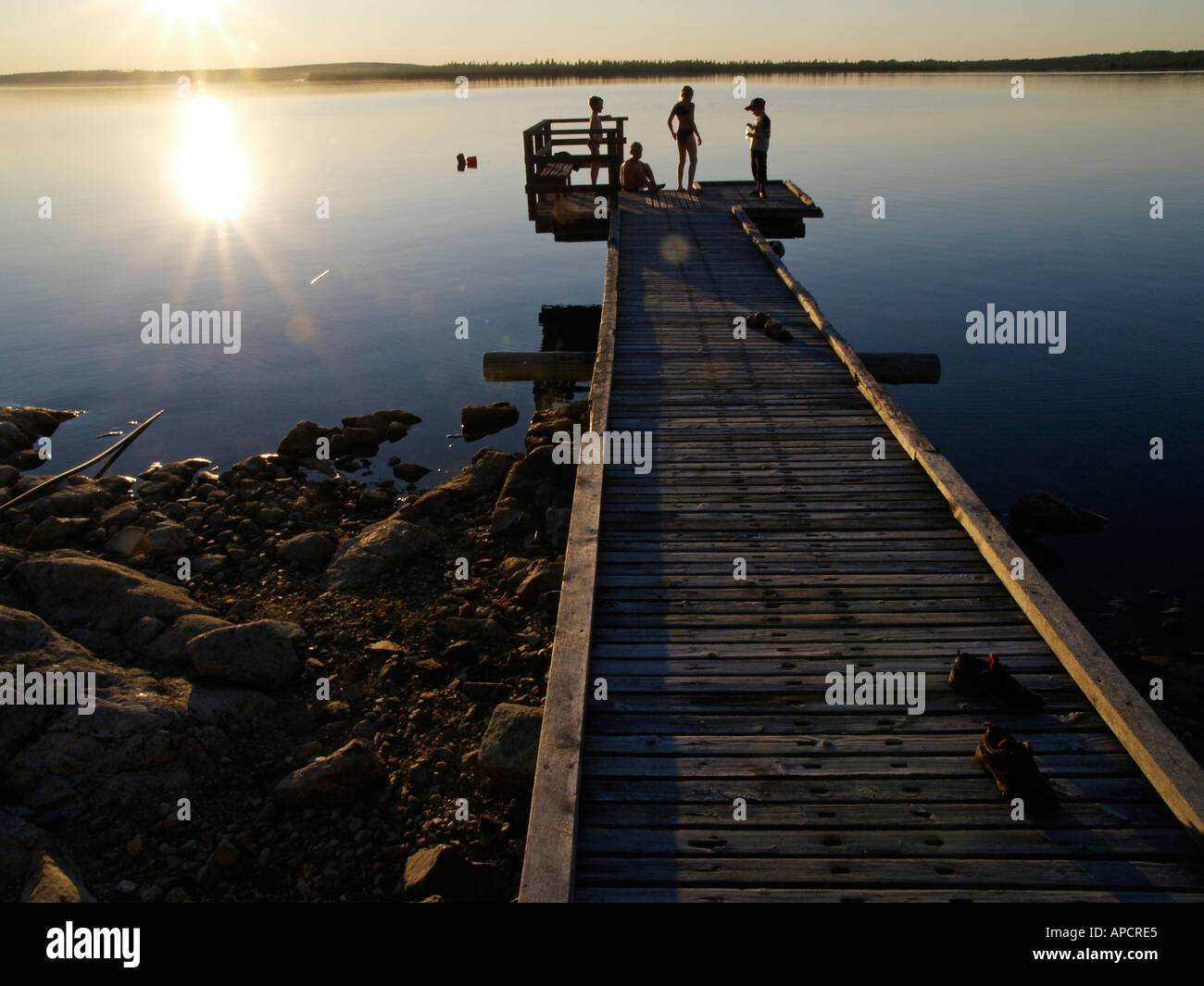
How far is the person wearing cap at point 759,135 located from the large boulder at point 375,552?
439 inches

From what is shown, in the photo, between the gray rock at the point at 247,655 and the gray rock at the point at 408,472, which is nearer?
the gray rock at the point at 247,655

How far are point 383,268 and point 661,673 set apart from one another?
24928 mm

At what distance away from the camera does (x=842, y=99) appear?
89.2 metres

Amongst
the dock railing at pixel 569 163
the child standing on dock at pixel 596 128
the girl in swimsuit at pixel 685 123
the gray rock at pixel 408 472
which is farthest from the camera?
the dock railing at pixel 569 163

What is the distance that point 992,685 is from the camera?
5121mm

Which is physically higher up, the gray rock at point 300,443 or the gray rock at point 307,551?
the gray rock at point 300,443

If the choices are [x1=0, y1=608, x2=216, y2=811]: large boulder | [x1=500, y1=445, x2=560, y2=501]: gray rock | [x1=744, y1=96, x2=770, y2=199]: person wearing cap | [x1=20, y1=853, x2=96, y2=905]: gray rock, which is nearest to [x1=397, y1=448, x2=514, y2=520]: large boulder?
[x1=500, y1=445, x2=560, y2=501]: gray rock

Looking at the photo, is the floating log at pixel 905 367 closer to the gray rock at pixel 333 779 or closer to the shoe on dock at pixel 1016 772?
the shoe on dock at pixel 1016 772

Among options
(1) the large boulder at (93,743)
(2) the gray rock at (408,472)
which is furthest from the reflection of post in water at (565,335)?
(1) the large boulder at (93,743)

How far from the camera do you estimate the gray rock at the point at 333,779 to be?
6129 mm

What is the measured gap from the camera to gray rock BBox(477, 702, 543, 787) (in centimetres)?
623
